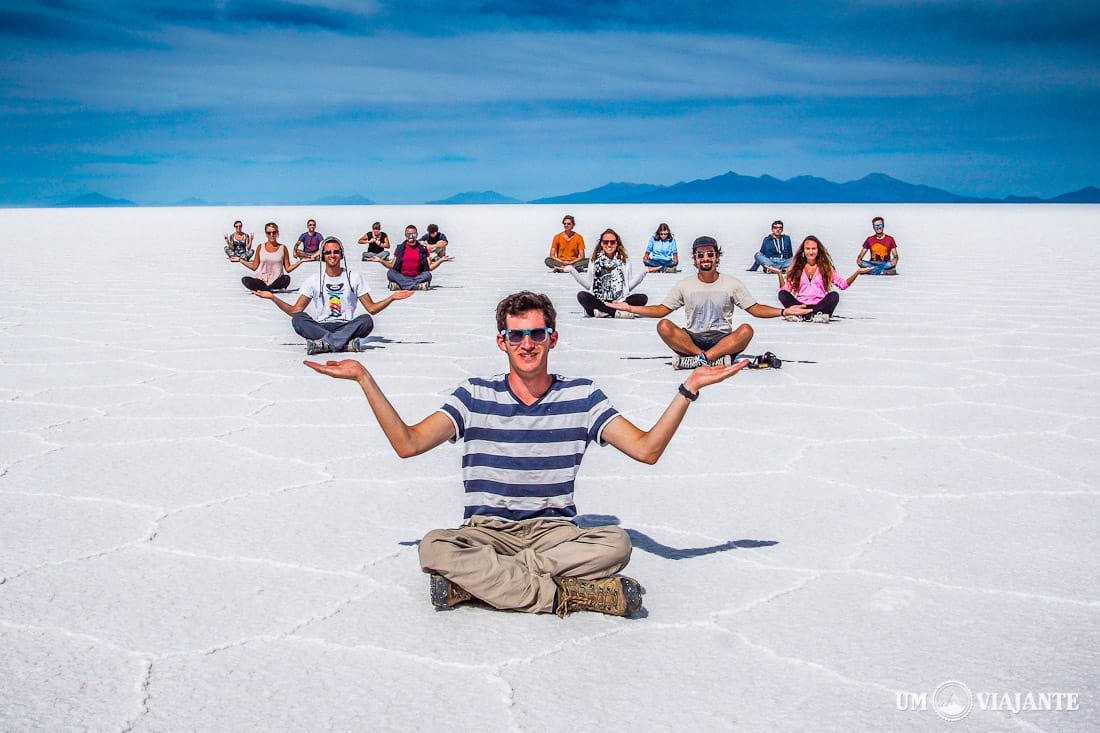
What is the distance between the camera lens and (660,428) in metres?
2.68

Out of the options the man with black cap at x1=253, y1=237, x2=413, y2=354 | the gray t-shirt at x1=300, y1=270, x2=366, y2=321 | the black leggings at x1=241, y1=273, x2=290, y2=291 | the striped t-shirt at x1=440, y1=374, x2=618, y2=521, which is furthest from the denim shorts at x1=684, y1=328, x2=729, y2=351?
the black leggings at x1=241, y1=273, x2=290, y2=291

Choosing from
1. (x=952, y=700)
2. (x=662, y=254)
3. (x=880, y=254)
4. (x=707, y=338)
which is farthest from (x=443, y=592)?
(x=880, y=254)

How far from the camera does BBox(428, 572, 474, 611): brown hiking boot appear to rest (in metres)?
2.71

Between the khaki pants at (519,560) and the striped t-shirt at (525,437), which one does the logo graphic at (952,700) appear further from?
the striped t-shirt at (525,437)

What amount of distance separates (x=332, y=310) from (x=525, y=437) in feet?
16.3

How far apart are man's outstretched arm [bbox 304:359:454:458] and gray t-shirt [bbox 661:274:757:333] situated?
4.04 metres

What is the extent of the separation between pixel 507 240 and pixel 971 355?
65.5ft

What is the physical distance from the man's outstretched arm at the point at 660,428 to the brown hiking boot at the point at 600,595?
33cm

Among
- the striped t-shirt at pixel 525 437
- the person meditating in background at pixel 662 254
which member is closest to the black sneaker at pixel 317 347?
the striped t-shirt at pixel 525 437

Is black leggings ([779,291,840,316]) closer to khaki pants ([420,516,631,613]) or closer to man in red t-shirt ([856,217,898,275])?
man in red t-shirt ([856,217,898,275])

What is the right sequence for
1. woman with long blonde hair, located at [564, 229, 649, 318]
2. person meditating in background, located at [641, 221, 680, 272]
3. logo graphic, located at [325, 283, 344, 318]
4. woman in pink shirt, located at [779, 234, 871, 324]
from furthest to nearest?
1. person meditating in background, located at [641, 221, 680, 272]
2. woman with long blonde hair, located at [564, 229, 649, 318]
3. woman in pink shirt, located at [779, 234, 871, 324]
4. logo graphic, located at [325, 283, 344, 318]

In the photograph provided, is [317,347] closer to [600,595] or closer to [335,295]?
[335,295]

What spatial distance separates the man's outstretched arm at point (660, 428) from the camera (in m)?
2.63

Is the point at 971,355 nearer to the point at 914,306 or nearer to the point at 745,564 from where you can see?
the point at 914,306
